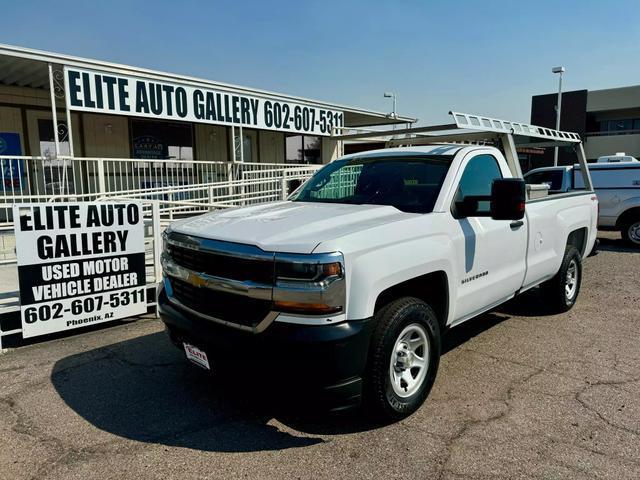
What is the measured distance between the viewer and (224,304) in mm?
3018

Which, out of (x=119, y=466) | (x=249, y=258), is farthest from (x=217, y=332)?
(x=119, y=466)

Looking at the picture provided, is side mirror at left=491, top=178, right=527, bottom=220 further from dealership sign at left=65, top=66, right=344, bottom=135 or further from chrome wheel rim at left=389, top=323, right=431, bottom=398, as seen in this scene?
dealership sign at left=65, top=66, right=344, bottom=135

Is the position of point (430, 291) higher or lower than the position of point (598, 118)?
lower

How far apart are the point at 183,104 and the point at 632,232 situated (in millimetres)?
10390

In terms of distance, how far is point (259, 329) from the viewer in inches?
110

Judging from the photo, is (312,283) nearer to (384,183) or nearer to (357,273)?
(357,273)

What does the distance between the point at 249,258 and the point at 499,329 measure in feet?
11.2

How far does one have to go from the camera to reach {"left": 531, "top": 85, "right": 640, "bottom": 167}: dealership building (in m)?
36.4

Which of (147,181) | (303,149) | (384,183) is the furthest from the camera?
(303,149)

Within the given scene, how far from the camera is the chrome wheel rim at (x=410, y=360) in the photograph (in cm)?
314

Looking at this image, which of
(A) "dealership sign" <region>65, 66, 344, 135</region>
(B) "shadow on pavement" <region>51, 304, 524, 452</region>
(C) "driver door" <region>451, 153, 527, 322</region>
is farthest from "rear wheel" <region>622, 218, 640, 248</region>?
(B) "shadow on pavement" <region>51, 304, 524, 452</region>

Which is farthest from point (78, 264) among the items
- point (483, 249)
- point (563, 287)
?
point (563, 287)

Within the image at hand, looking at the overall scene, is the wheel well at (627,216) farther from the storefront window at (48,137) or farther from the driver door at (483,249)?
the storefront window at (48,137)

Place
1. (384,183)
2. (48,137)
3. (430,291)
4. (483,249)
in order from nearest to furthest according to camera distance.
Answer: (430,291), (483,249), (384,183), (48,137)
